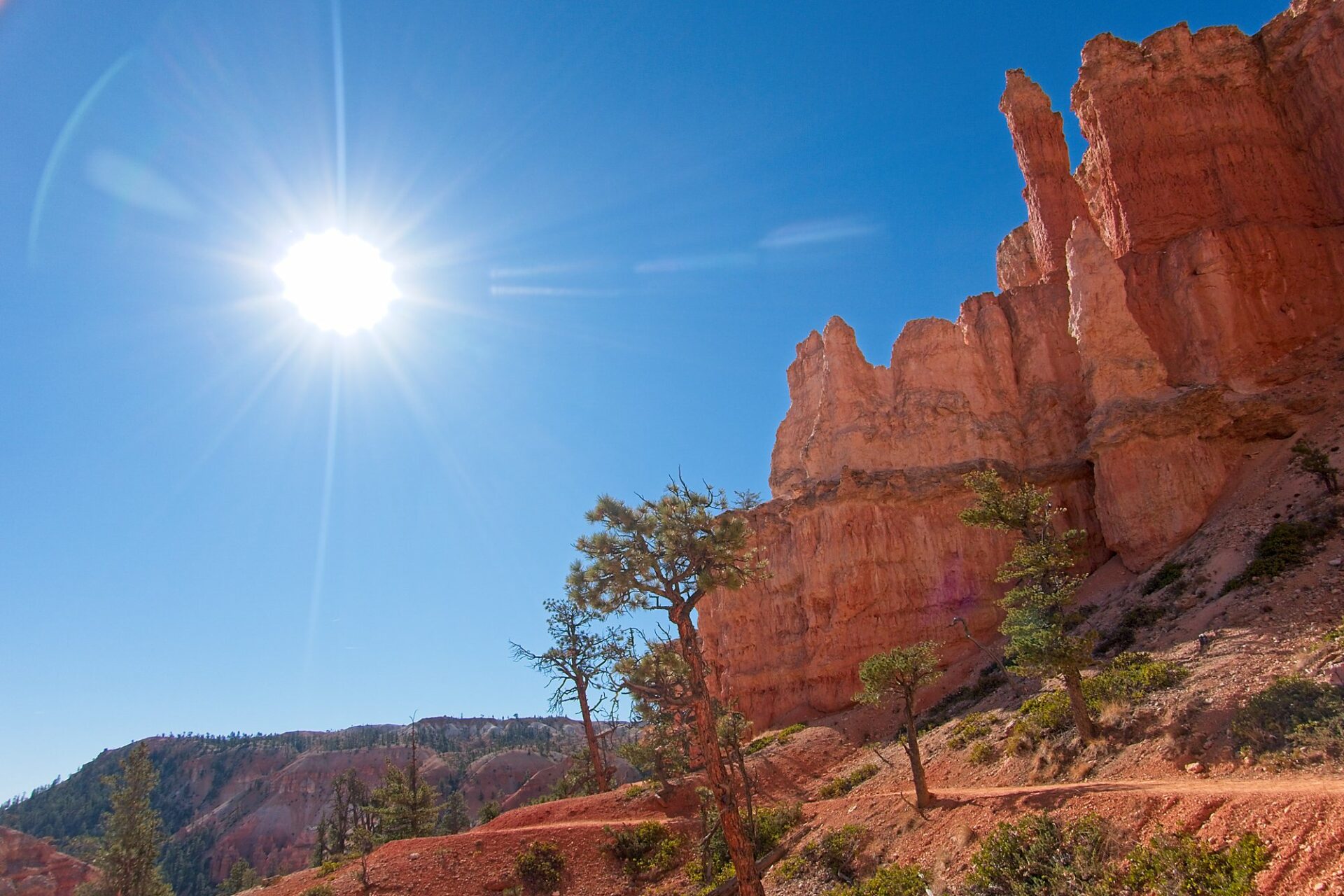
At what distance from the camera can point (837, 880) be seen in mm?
15078

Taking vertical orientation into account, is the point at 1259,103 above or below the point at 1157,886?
above

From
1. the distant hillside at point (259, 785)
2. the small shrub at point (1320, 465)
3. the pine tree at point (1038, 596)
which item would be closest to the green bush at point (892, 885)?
the pine tree at point (1038, 596)

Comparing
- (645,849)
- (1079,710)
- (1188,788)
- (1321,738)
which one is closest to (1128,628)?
(1079,710)

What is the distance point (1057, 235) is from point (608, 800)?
35.8 m

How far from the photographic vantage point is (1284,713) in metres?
12.4

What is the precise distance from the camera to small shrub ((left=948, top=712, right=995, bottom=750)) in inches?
793

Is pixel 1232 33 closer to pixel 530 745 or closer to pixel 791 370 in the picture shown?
pixel 791 370

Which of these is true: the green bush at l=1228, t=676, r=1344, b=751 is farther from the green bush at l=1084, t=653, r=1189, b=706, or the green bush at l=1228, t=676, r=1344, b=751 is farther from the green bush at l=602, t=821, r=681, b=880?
the green bush at l=602, t=821, r=681, b=880

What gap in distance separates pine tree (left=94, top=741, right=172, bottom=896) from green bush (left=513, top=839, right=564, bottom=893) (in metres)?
17.9

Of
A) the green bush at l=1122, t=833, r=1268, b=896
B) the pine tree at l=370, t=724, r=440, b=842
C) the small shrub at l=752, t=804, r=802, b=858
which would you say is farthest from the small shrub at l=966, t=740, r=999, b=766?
the pine tree at l=370, t=724, r=440, b=842

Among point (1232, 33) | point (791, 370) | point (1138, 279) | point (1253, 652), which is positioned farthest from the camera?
point (791, 370)

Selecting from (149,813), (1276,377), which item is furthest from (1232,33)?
(149,813)

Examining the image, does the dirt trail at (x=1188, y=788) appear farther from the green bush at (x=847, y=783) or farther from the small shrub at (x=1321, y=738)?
the green bush at (x=847, y=783)

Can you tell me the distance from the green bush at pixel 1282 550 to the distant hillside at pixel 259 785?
2250 inches
